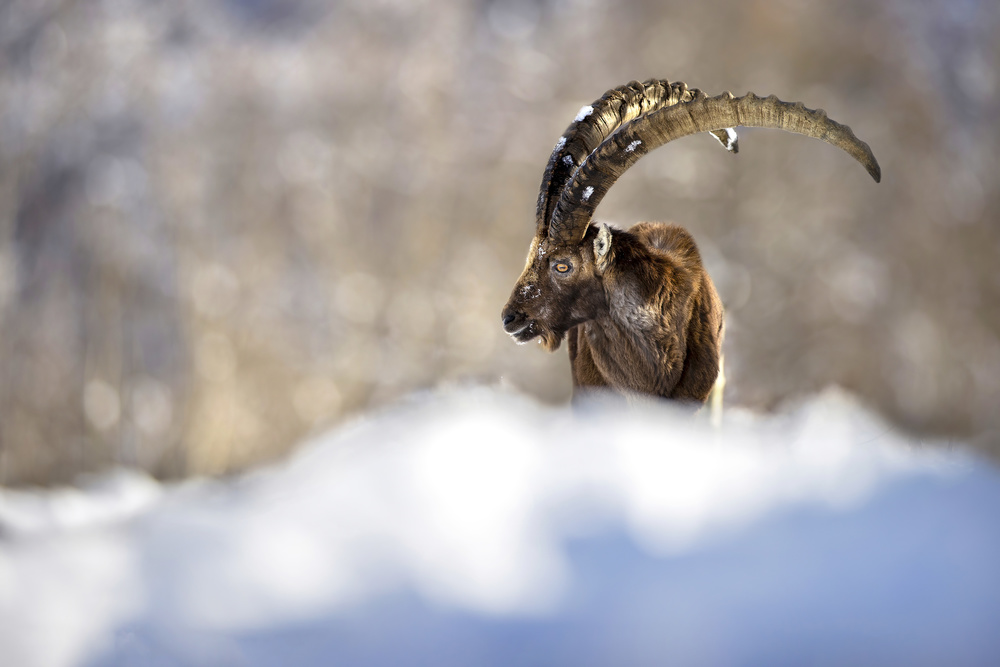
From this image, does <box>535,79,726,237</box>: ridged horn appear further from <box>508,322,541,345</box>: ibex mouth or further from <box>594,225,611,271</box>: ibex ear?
<box>508,322,541,345</box>: ibex mouth

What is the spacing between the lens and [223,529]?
3.24 m

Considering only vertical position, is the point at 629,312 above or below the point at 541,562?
above

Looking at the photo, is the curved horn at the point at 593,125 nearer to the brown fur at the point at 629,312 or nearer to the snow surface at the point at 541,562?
the brown fur at the point at 629,312

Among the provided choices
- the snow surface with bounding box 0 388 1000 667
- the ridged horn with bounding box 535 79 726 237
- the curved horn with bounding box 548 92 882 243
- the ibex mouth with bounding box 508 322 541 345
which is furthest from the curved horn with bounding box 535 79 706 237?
the snow surface with bounding box 0 388 1000 667

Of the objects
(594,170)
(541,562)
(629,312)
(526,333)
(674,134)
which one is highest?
(674,134)

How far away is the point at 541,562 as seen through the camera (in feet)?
8.30

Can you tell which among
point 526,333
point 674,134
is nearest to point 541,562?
point 526,333

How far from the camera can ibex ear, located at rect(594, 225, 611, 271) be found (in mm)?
2834

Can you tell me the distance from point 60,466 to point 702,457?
5.84 m

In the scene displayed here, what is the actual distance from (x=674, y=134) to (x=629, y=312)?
736mm

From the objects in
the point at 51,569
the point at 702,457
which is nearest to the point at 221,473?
the point at 51,569

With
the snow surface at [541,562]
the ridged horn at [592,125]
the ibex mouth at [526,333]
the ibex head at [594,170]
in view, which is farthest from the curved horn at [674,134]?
the snow surface at [541,562]

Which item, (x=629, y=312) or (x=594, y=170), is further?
(x=629, y=312)

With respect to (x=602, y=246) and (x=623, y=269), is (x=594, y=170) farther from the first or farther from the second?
(x=623, y=269)
